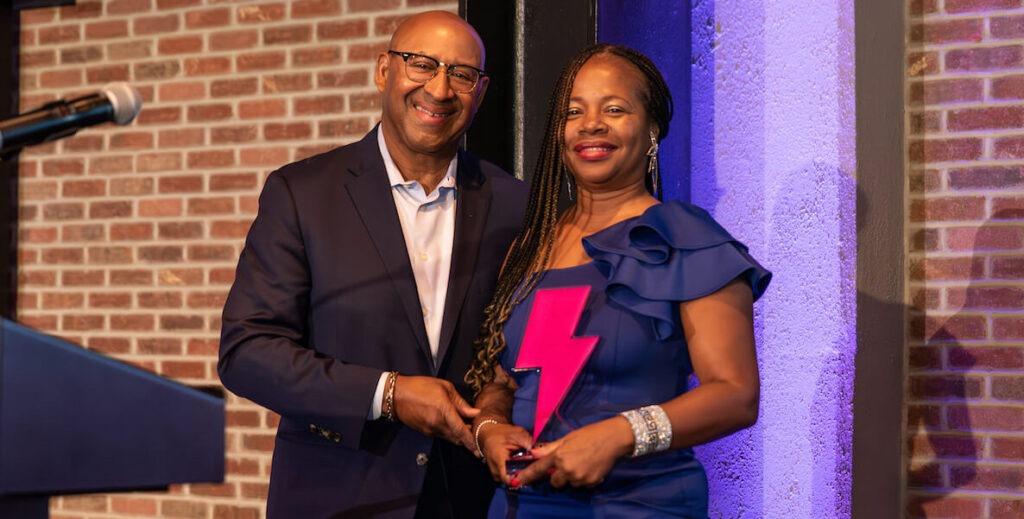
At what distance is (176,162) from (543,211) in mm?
2307

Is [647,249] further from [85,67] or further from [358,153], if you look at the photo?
[85,67]

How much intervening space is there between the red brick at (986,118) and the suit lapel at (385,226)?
1731 millimetres

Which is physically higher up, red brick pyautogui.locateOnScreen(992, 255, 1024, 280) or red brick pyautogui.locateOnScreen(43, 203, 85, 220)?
red brick pyautogui.locateOnScreen(43, 203, 85, 220)

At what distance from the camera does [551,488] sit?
1.96 m

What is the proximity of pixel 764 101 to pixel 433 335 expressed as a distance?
1.43 m

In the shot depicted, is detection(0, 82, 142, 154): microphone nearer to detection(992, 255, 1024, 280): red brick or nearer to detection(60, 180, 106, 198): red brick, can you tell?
detection(992, 255, 1024, 280): red brick

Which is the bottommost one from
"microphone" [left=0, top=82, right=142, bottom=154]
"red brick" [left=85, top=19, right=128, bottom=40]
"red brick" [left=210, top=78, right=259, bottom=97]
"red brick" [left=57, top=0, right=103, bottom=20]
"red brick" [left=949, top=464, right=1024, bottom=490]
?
"red brick" [left=949, top=464, right=1024, bottom=490]

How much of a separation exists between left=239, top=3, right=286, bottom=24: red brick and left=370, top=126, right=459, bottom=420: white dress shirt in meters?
1.74

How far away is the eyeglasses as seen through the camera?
8.06ft

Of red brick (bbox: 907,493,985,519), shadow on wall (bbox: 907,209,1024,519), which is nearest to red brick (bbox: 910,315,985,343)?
shadow on wall (bbox: 907,209,1024,519)

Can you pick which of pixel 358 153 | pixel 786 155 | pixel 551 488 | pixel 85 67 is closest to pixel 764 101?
pixel 786 155

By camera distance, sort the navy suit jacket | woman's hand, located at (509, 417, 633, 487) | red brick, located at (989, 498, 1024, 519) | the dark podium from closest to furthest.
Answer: the dark podium → woman's hand, located at (509, 417, 633, 487) → the navy suit jacket → red brick, located at (989, 498, 1024, 519)

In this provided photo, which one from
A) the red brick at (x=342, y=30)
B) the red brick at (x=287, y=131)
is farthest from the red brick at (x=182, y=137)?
the red brick at (x=342, y=30)

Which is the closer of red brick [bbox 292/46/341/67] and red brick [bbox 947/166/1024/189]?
red brick [bbox 947/166/1024/189]
